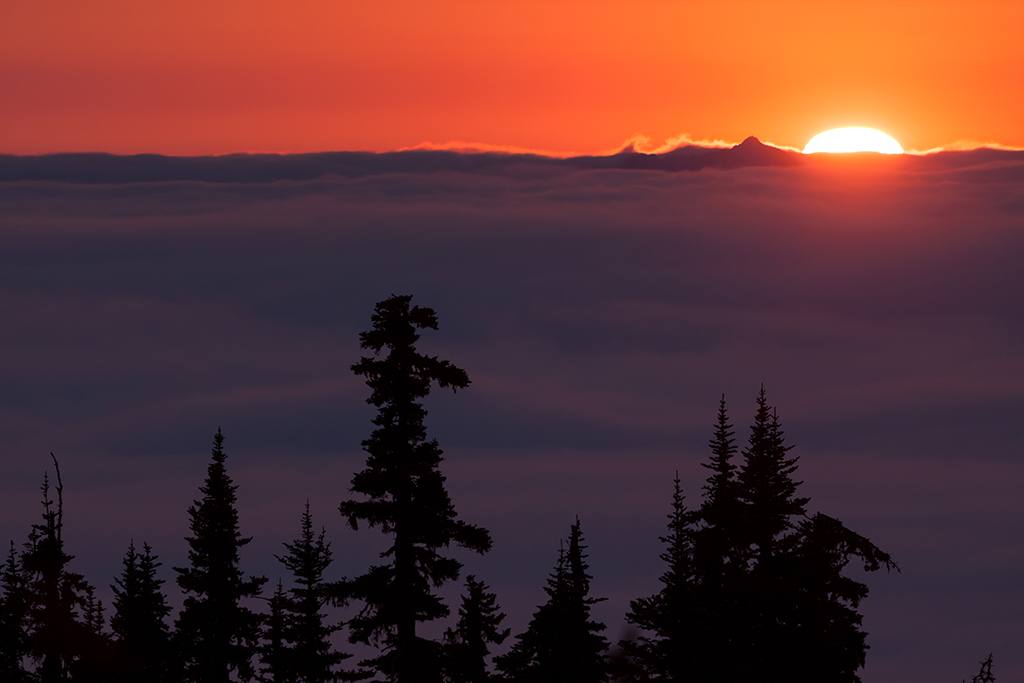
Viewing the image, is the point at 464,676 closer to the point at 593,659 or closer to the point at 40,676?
the point at 593,659

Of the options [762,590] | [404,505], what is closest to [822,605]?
[762,590]

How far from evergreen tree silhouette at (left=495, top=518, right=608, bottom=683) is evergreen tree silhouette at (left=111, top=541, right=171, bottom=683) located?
46.2 feet

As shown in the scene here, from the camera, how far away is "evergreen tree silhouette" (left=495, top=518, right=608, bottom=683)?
141 feet

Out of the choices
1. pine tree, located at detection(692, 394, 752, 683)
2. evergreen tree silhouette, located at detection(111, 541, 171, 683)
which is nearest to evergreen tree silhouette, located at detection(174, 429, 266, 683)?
evergreen tree silhouette, located at detection(111, 541, 171, 683)

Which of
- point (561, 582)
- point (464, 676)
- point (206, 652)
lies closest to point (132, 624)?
point (206, 652)

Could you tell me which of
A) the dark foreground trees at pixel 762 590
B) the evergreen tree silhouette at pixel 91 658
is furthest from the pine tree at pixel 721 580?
the evergreen tree silhouette at pixel 91 658

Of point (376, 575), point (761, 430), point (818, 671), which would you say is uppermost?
point (761, 430)

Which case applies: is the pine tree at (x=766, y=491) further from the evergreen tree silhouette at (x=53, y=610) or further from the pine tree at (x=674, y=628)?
the evergreen tree silhouette at (x=53, y=610)

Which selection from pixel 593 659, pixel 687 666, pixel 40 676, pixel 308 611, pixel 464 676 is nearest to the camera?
pixel 40 676

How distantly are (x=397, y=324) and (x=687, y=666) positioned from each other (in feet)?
42.2

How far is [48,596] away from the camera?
38.5 m

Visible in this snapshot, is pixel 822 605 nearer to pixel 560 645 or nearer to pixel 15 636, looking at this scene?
pixel 560 645

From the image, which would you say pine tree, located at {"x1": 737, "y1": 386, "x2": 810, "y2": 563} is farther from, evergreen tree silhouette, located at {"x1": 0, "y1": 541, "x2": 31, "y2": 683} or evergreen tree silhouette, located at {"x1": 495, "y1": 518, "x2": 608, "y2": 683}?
evergreen tree silhouette, located at {"x1": 0, "y1": 541, "x2": 31, "y2": 683}

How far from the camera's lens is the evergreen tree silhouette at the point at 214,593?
5238 cm
